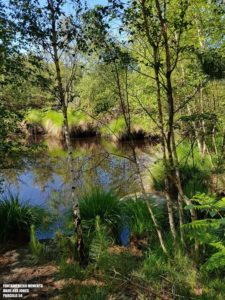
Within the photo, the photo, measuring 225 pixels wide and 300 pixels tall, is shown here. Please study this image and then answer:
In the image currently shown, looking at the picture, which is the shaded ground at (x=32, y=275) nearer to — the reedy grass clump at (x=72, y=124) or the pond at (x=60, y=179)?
the pond at (x=60, y=179)

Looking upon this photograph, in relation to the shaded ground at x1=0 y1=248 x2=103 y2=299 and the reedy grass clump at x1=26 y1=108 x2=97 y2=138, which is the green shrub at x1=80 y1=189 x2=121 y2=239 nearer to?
the shaded ground at x1=0 y1=248 x2=103 y2=299

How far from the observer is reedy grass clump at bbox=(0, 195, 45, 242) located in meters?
5.61

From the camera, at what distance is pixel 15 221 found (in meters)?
5.70

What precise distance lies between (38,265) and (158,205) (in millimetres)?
3016

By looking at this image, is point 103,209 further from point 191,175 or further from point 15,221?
point 191,175

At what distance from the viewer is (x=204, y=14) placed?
798 cm

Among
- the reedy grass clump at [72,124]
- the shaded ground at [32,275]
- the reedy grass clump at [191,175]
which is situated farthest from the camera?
the reedy grass clump at [72,124]

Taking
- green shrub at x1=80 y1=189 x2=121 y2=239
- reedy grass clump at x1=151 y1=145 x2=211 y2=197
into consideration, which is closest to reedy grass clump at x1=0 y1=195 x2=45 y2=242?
green shrub at x1=80 y1=189 x2=121 y2=239

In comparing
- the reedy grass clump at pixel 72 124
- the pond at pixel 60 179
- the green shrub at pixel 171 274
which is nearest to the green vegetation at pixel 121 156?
the green shrub at pixel 171 274

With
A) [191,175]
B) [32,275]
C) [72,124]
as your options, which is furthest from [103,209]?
[72,124]

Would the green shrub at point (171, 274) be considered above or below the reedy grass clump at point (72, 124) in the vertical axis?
below

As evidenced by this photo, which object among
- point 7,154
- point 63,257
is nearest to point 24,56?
point 7,154

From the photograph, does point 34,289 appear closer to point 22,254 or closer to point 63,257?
point 63,257

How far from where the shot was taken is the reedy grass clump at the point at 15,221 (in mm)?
5605
